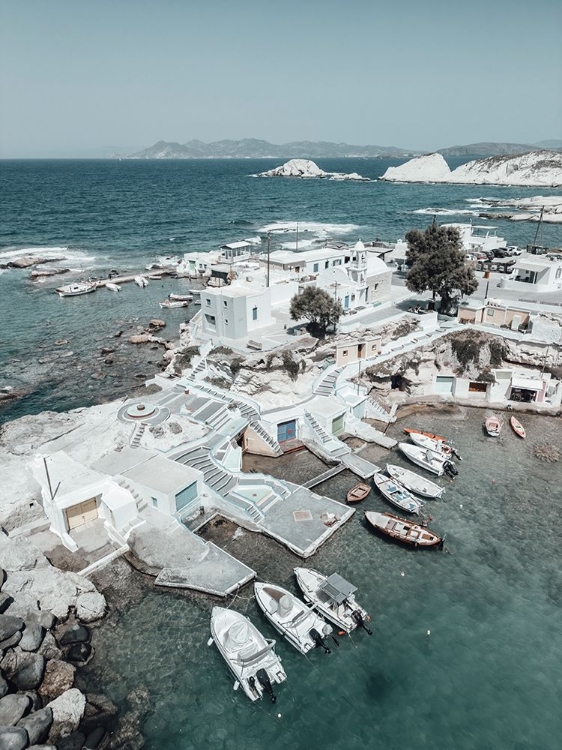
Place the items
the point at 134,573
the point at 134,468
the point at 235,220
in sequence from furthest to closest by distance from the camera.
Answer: the point at 235,220 < the point at 134,468 < the point at 134,573

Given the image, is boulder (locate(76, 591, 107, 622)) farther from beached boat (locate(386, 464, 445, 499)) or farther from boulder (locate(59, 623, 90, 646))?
beached boat (locate(386, 464, 445, 499))

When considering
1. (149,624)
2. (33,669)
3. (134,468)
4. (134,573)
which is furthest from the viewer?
(134,468)

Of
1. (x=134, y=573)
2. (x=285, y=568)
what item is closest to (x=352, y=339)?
(x=285, y=568)

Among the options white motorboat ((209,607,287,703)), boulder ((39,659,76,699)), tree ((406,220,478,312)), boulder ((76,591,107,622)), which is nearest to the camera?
boulder ((39,659,76,699))

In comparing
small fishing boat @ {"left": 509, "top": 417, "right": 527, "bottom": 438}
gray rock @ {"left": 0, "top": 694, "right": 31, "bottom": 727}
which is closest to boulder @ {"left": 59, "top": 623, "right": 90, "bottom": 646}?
gray rock @ {"left": 0, "top": 694, "right": 31, "bottom": 727}

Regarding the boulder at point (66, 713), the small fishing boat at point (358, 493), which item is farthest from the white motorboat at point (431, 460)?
the boulder at point (66, 713)

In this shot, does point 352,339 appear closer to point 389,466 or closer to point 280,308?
point 280,308
